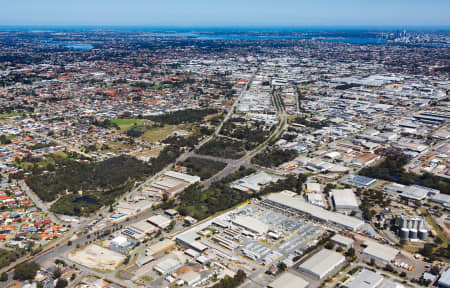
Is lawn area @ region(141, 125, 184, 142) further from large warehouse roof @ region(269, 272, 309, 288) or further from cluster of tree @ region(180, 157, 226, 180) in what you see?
large warehouse roof @ region(269, 272, 309, 288)

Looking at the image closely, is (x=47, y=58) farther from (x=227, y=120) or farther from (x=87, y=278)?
(x=87, y=278)

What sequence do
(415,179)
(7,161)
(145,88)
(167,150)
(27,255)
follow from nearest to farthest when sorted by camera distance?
(27,255) → (415,179) → (7,161) → (167,150) → (145,88)

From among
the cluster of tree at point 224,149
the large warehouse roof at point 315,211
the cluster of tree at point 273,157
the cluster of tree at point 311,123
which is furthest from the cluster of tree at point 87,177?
the cluster of tree at point 311,123

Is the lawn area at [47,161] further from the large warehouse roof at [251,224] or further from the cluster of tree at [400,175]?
the cluster of tree at [400,175]

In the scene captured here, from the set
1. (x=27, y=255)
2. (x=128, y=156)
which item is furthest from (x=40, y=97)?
(x=27, y=255)

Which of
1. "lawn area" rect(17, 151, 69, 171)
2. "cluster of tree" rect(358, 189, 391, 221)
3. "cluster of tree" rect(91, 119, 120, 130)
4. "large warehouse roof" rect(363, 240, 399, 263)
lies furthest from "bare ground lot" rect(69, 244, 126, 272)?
"cluster of tree" rect(91, 119, 120, 130)

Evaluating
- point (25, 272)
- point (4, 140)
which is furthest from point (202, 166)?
point (4, 140)
